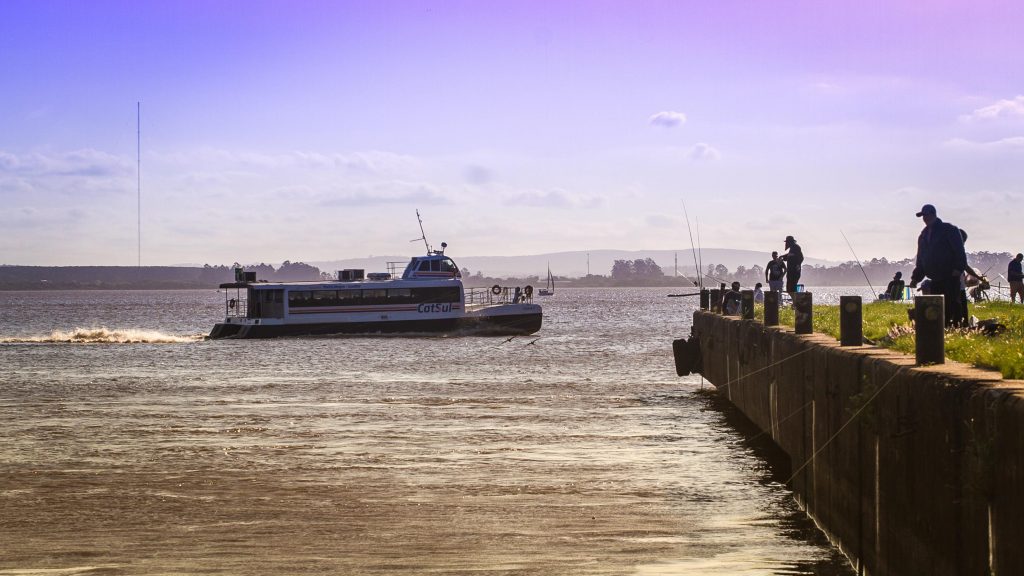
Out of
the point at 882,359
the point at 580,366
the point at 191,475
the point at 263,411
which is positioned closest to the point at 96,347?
the point at 580,366

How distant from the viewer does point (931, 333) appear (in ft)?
28.6

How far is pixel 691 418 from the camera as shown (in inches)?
903

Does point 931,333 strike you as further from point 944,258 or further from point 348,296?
point 348,296

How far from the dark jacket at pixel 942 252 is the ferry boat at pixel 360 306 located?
46.3 metres

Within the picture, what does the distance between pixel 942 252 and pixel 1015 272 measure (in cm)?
1828

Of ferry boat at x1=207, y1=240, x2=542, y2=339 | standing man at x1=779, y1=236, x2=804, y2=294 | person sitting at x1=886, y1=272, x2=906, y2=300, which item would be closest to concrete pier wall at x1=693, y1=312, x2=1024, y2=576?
standing man at x1=779, y1=236, x2=804, y2=294

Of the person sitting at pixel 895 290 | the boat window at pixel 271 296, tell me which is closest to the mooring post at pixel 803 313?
the person sitting at pixel 895 290

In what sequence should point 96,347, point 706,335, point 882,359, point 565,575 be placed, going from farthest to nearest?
1. point 96,347
2. point 706,335
3. point 565,575
4. point 882,359

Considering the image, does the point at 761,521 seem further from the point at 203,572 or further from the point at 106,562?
the point at 106,562

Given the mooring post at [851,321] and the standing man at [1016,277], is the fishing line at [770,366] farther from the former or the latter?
the standing man at [1016,277]

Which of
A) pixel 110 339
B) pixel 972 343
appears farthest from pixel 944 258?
pixel 110 339

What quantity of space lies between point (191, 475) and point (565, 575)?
723 cm

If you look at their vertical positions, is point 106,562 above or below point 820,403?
below

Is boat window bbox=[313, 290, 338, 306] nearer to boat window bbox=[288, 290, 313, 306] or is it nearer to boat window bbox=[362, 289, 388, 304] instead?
boat window bbox=[288, 290, 313, 306]
